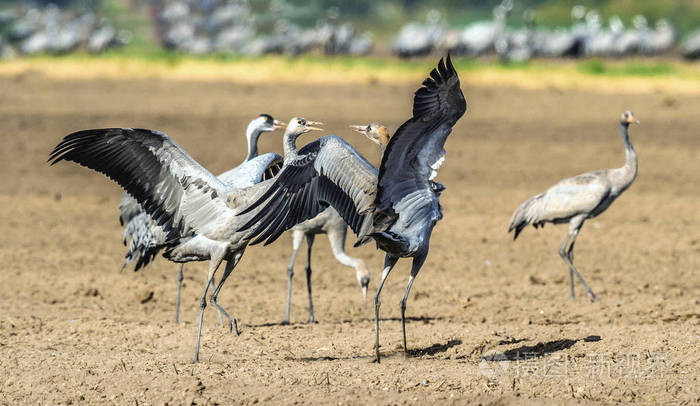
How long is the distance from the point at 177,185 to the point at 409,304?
2.78 metres

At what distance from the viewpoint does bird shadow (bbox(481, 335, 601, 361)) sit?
7516 millimetres

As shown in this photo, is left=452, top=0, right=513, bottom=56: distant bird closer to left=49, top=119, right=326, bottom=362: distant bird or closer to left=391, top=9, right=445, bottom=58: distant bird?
left=391, top=9, right=445, bottom=58: distant bird

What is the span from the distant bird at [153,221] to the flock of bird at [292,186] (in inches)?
0.9

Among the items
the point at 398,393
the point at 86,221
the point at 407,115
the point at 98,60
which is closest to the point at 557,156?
the point at 407,115

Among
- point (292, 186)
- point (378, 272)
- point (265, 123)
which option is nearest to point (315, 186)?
point (292, 186)

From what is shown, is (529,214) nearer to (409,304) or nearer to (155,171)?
(409,304)

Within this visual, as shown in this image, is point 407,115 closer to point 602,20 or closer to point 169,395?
point 169,395

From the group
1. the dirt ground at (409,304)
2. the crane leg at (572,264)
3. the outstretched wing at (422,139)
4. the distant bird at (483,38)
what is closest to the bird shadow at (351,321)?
the dirt ground at (409,304)

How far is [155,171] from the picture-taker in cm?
785

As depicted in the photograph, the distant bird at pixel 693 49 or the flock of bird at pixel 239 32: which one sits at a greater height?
the flock of bird at pixel 239 32

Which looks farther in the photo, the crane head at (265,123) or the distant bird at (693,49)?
the distant bird at (693,49)

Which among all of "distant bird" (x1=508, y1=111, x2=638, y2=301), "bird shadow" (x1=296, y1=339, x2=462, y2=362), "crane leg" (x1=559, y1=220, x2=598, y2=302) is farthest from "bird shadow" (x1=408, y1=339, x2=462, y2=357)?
"distant bird" (x1=508, y1=111, x2=638, y2=301)

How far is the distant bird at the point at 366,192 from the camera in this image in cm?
714

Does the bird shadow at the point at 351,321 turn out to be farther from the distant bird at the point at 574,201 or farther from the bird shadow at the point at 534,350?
the distant bird at the point at 574,201
